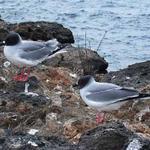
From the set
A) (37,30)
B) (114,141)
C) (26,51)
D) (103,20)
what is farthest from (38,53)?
(103,20)

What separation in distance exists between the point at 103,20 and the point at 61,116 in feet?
64.3

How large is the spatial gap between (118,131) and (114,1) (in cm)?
2762

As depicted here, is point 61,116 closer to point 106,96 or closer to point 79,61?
point 106,96

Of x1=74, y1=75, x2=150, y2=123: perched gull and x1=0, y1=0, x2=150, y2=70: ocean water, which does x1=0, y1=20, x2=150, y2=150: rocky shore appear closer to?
x1=74, y1=75, x2=150, y2=123: perched gull

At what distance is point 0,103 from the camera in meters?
9.12

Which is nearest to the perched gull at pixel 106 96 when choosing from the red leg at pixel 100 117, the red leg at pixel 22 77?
the red leg at pixel 100 117

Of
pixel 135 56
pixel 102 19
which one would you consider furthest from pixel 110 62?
pixel 102 19

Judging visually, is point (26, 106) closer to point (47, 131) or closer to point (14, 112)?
point (14, 112)

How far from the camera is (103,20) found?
2808 centimetres

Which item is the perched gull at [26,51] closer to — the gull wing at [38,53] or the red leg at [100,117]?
the gull wing at [38,53]

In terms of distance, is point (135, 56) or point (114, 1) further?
point (114, 1)

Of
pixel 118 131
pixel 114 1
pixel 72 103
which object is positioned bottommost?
pixel 114 1

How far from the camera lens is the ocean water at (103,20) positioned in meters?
22.5

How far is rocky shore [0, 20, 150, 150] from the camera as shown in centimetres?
620
